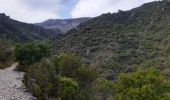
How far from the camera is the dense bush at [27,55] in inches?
1518

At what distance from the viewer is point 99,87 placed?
26531 millimetres

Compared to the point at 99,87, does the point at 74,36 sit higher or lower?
lower

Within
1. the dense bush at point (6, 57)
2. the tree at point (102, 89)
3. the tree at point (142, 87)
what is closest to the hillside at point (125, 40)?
the dense bush at point (6, 57)

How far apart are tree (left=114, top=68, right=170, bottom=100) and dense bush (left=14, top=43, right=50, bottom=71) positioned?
15.7 m

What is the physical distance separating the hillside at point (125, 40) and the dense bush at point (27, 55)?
28.2 meters

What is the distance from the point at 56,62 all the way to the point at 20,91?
4.13 meters

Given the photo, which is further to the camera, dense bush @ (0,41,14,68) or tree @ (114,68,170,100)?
dense bush @ (0,41,14,68)

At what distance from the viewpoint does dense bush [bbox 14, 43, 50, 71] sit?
1518 inches

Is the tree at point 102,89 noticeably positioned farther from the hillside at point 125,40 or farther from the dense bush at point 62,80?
the hillside at point 125,40

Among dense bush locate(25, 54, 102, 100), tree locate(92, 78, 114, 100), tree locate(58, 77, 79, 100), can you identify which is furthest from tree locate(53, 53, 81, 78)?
tree locate(58, 77, 79, 100)

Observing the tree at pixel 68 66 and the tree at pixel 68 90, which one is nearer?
the tree at pixel 68 90

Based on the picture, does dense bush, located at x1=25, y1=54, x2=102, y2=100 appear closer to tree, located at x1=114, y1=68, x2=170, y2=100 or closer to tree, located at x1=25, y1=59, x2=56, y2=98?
tree, located at x1=25, y1=59, x2=56, y2=98

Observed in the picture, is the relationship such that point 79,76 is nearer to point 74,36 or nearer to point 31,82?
point 31,82

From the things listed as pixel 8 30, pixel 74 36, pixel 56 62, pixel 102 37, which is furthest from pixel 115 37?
pixel 56 62
